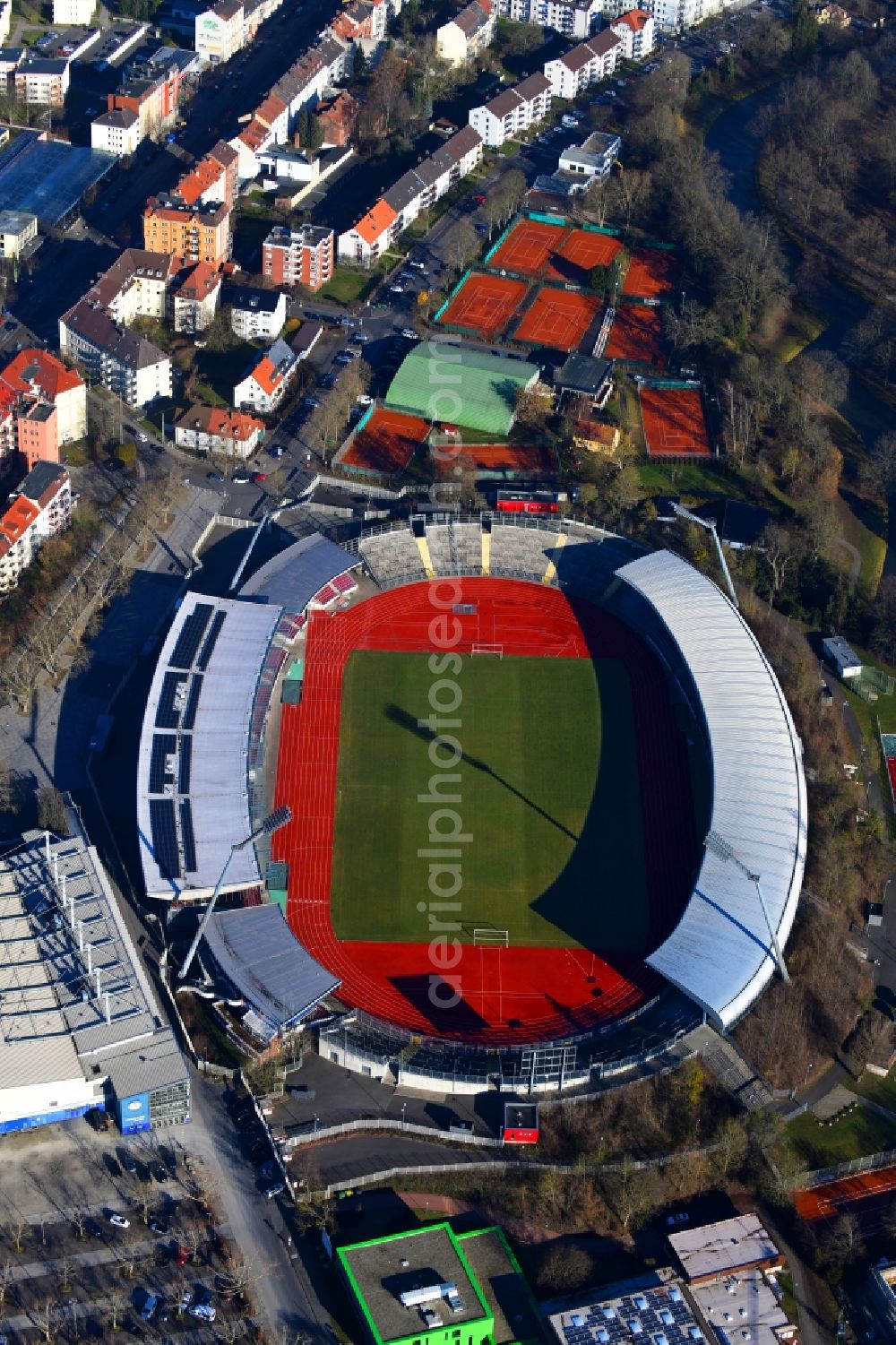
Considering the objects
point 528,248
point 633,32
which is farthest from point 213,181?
point 633,32

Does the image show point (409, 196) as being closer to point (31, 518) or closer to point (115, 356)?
point (115, 356)

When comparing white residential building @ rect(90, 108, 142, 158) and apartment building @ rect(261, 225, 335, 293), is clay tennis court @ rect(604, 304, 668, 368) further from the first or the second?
white residential building @ rect(90, 108, 142, 158)

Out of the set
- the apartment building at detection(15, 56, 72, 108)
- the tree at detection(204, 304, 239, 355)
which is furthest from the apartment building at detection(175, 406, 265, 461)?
the apartment building at detection(15, 56, 72, 108)

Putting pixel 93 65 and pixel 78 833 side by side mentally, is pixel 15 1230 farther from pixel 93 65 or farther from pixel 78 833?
pixel 93 65

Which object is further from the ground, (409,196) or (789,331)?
(409,196)

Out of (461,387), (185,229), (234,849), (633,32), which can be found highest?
(633,32)

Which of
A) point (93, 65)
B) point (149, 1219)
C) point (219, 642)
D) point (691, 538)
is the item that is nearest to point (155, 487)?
point (219, 642)
